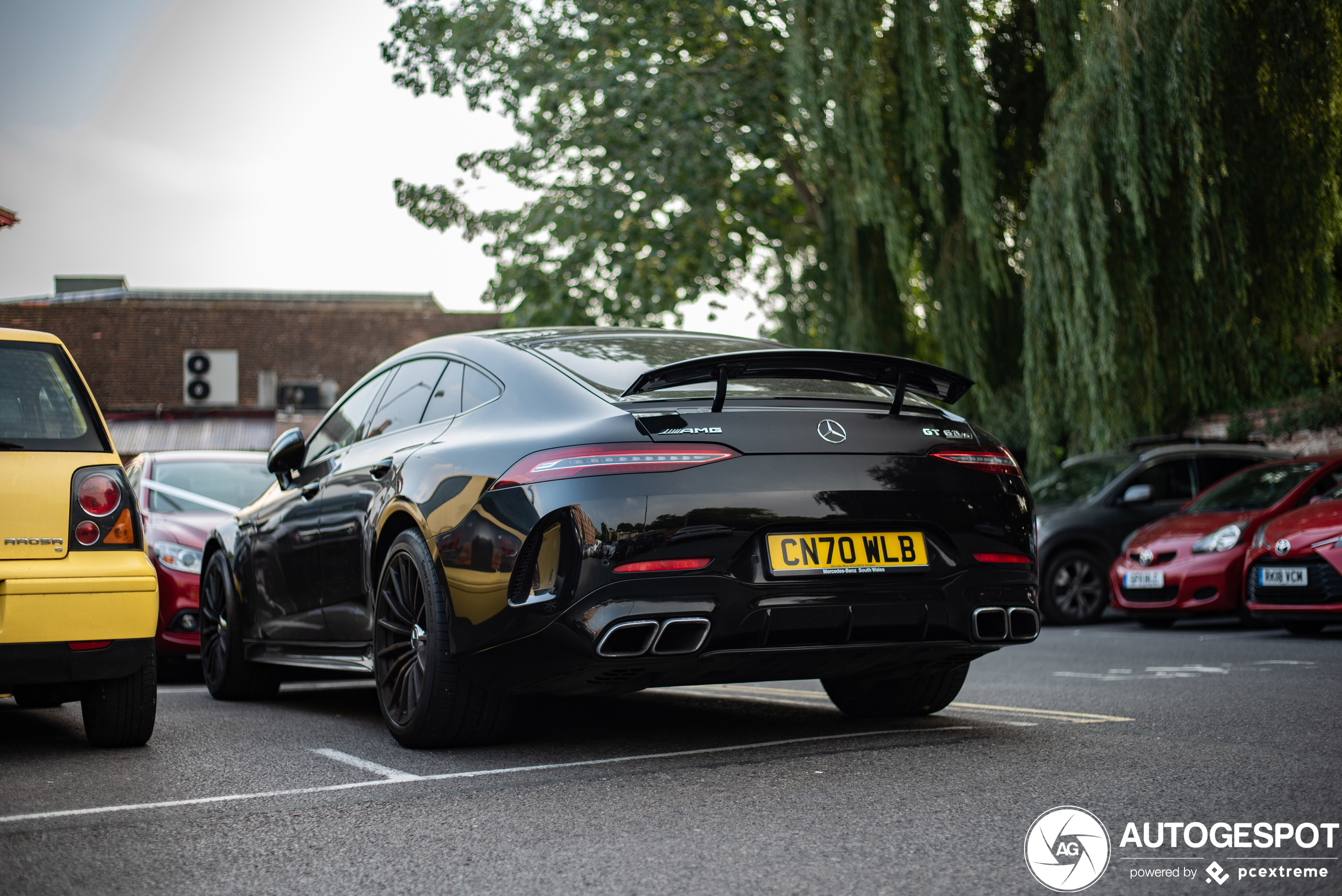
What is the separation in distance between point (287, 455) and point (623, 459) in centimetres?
259

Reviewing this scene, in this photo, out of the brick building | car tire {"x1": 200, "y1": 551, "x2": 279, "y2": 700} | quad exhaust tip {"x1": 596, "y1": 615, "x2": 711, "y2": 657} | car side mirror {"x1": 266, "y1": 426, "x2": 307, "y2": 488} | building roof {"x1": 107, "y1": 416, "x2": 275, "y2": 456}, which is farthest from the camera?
the brick building

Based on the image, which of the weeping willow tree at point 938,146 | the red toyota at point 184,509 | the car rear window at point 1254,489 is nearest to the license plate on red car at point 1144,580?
the car rear window at point 1254,489

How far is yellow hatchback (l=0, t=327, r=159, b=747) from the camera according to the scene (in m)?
4.54

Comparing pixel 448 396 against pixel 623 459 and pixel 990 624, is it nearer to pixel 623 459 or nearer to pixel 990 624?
pixel 623 459

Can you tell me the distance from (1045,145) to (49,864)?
11.8 meters

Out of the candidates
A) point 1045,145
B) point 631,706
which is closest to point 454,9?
point 1045,145

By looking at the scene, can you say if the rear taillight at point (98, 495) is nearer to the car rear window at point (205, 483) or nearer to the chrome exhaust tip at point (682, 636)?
the chrome exhaust tip at point (682, 636)

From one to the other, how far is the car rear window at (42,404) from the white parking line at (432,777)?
1486 mm

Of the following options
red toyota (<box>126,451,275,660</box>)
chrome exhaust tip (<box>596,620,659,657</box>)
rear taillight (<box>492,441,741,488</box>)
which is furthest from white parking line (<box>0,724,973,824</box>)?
red toyota (<box>126,451,275,660</box>)

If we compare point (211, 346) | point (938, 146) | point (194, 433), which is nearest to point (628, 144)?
point (938, 146)

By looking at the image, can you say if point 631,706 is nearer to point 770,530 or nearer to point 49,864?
point 770,530

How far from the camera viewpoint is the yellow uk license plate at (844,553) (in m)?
4.17

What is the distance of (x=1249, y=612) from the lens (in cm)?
1052

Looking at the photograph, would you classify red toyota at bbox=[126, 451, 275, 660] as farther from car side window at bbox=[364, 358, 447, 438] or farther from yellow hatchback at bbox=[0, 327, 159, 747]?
yellow hatchback at bbox=[0, 327, 159, 747]
